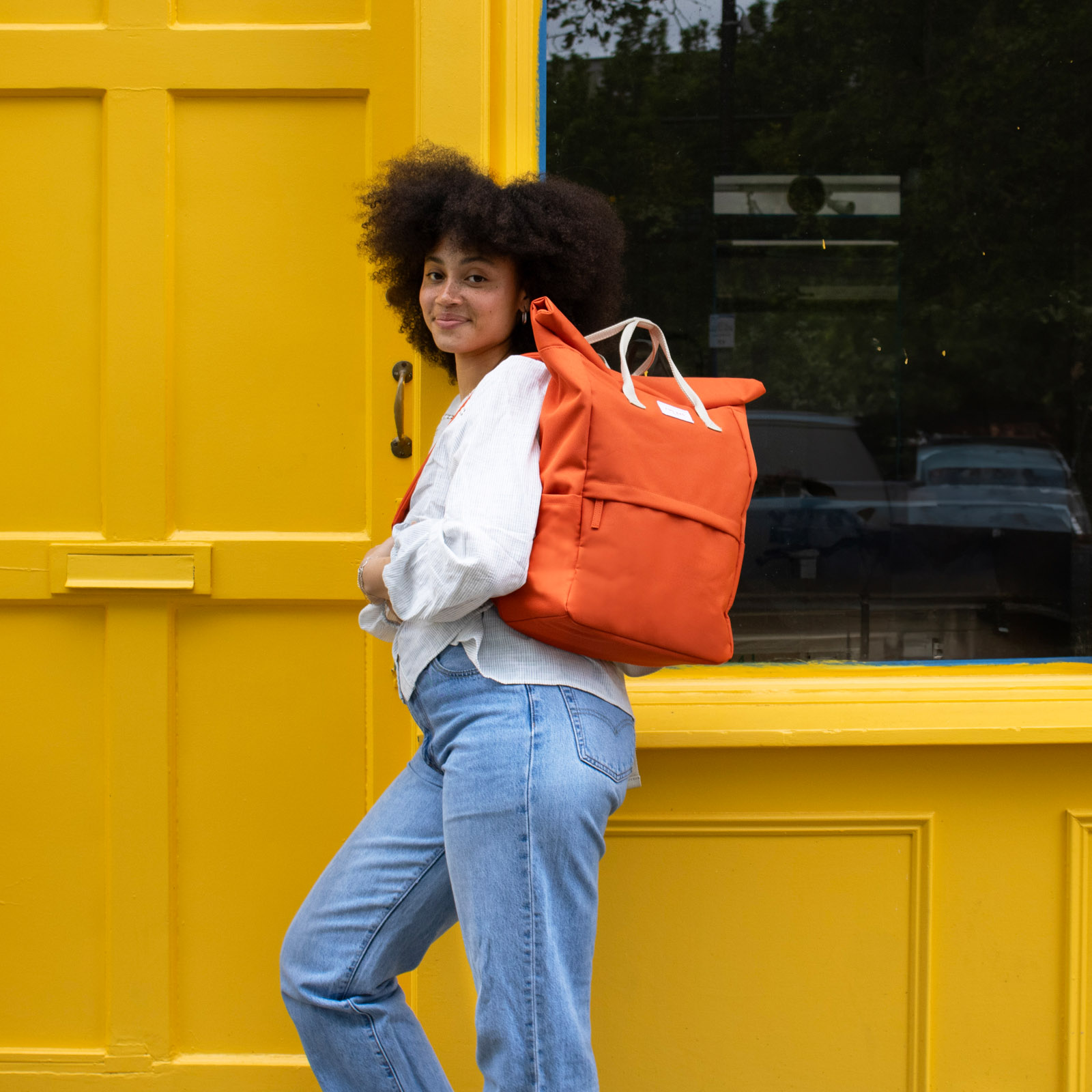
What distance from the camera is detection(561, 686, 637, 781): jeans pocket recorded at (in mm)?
1488

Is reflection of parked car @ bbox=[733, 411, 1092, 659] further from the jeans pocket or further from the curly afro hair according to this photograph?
the jeans pocket

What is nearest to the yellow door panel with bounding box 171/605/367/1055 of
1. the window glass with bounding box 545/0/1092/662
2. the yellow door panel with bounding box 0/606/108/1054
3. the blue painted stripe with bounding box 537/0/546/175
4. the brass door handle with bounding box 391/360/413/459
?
the yellow door panel with bounding box 0/606/108/1054

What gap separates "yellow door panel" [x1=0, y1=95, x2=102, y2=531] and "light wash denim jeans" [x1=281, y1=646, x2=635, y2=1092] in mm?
1072

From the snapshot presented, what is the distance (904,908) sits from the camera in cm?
218

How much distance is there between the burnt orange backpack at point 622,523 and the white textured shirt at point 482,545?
0.03 metres

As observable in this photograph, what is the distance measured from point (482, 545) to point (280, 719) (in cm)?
104

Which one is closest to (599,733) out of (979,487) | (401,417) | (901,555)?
(401,417)

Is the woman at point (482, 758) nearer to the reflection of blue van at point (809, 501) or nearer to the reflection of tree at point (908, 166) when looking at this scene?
the reflection of tree at point (908, 166)

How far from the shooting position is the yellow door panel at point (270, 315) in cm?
220

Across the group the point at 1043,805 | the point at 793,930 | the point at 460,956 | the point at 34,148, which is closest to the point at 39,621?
the point at 34,148

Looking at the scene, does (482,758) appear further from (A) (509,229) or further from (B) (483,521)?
(A) (509,229)

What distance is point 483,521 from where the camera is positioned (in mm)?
1408

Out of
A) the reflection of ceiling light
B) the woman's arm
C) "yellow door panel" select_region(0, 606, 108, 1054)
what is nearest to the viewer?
the woman's arm

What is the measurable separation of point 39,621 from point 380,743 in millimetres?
749
